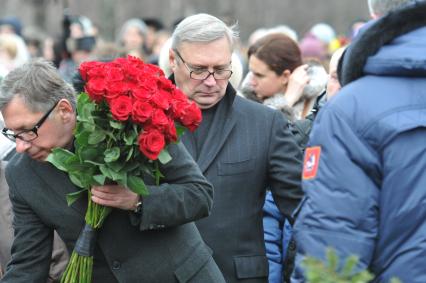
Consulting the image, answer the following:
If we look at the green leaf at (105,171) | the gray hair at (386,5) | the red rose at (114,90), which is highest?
the gray hair at (386,5)

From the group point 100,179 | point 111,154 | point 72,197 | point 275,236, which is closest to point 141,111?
point 111,154

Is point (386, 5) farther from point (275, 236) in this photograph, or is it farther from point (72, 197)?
point (275, 236)

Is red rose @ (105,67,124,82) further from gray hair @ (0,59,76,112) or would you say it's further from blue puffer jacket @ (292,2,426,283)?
blue puffer jacket @ (292,2,426,283)

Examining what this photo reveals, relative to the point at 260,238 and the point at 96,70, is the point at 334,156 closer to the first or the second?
the point at 96,70

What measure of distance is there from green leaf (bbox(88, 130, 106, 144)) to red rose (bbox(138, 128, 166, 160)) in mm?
149

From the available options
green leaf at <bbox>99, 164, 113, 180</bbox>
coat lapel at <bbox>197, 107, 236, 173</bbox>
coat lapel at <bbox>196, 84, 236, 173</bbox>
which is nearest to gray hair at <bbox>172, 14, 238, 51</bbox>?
coat lapel at <bbox>196, 84, 236, 173</bbox>

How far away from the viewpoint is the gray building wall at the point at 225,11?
2362 centimetres

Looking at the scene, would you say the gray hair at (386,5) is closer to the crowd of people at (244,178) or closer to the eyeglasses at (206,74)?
the crowd of people at (244,178)

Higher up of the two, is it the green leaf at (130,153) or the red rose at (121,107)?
the red rose at (121,107)

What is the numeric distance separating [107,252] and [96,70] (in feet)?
2.52

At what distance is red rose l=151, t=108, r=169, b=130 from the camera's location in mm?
3988

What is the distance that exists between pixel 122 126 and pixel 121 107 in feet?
0.24

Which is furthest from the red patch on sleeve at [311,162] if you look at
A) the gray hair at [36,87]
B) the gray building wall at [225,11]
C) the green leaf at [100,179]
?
the gray building wall at [225,11]

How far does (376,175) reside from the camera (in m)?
3.53
